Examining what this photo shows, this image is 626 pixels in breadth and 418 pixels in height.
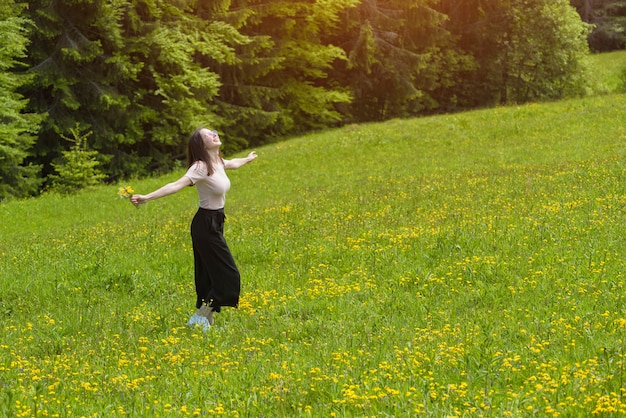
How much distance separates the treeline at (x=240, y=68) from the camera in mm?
28844

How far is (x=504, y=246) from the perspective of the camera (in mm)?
9523

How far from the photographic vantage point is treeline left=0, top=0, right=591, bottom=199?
28844mm

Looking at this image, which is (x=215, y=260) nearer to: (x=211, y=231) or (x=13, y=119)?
(x=211, y=231)

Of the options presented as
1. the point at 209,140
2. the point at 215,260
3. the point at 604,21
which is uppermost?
the point at 209,140

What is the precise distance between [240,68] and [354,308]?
30.4 m

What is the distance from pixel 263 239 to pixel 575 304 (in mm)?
5758

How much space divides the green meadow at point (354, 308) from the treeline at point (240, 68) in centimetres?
1382

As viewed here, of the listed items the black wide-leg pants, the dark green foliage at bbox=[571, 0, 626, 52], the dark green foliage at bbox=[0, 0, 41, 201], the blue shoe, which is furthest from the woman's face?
the dark green foliage at bbox=[571, 0, 626, 52]

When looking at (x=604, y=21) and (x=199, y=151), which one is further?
(x=604, y=21)

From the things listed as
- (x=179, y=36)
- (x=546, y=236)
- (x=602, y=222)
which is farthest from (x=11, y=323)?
(x=179, y=36)

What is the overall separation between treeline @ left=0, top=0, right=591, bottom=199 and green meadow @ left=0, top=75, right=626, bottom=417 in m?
13.8

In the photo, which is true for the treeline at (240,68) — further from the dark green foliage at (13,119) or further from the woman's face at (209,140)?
the woman's face at (209,140)

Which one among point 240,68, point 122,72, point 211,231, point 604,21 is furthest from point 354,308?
point 604,21

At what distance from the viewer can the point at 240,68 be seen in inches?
1441
